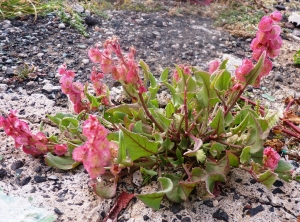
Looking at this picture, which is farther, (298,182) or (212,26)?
(212,26)

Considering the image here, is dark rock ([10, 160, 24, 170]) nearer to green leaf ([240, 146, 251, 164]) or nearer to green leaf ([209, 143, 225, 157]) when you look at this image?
green leaf ([209, 143, 225, 157])

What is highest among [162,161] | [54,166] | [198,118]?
[198,118]

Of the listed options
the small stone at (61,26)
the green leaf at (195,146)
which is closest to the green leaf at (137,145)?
the green leaf at (195,146)

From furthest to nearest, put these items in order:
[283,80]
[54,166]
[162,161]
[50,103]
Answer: [283,80] < [50,103] < [54,166] < [162,161]

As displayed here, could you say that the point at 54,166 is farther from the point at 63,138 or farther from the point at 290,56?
the point at 290,56

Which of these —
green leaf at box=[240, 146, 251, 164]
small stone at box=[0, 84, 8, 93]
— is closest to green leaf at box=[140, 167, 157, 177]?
green leaf at box=[240, 146, 251, 164]

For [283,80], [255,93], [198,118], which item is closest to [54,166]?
[198,118]

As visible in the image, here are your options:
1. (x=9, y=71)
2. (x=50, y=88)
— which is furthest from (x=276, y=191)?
(x=9, y=71)

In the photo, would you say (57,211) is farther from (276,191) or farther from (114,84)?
(114,84)
